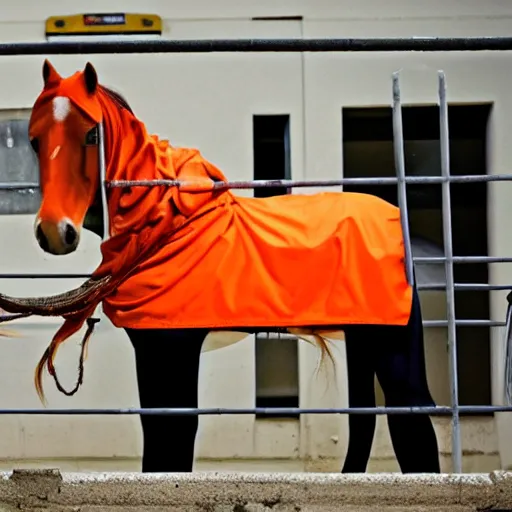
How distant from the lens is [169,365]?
259 centimetres

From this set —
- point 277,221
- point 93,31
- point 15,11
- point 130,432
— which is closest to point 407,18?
point 277,221

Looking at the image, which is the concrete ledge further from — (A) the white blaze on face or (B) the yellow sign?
(B) the yellow sign

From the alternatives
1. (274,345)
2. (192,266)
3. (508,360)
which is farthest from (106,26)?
(508,360)

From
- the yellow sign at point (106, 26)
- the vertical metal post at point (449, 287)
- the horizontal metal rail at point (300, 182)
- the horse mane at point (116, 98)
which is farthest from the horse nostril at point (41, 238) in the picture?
the vertical metal post at point (449, 287)

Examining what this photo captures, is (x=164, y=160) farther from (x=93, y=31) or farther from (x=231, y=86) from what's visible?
(x=93, y=31)

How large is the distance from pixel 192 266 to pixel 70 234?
0.39 m

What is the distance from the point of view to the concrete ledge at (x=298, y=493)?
1.80 m

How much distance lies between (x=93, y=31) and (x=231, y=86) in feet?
1.81

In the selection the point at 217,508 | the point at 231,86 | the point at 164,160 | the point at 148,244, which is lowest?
the point at 217,508

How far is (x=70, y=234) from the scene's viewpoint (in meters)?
2.42

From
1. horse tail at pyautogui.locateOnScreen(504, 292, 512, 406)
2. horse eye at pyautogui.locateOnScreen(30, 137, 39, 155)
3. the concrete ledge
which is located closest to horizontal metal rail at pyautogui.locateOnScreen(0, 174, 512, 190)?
horse eye at pyautogui.locateOnScreen(30, 137, 39, 155)

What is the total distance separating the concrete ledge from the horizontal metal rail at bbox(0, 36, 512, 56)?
3.25 ft

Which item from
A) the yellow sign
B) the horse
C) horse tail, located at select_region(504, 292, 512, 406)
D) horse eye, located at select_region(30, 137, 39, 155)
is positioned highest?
the yellow sign

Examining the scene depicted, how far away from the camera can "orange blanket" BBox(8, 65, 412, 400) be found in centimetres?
243
